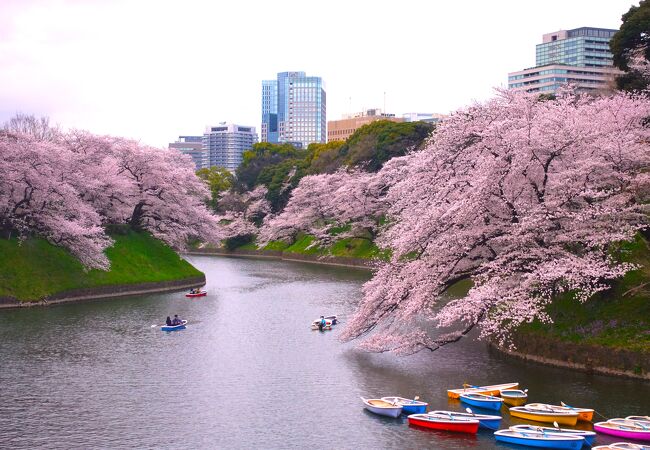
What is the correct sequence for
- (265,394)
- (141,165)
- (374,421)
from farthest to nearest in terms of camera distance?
(141,165) < (265,394) < (374,421)

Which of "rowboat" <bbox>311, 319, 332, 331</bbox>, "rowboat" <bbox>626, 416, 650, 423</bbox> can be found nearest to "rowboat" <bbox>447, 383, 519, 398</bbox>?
"rowboat" <bbox>626, 416, 650, 423</bbox>

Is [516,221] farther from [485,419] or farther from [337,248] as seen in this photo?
[337,248]

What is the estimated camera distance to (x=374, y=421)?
89.4 ft

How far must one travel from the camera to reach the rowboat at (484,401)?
28.0 meters

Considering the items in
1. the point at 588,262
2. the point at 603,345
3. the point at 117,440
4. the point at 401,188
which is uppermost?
the point at 401,188

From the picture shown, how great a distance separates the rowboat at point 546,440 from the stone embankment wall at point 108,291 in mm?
39597

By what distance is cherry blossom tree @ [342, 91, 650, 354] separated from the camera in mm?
32562

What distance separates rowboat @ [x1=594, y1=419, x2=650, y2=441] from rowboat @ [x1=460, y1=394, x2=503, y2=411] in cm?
374

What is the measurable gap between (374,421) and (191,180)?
61512 millimetres

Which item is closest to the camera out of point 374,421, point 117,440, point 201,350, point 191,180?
point 117,440

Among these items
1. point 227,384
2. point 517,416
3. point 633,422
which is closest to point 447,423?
point 517,416

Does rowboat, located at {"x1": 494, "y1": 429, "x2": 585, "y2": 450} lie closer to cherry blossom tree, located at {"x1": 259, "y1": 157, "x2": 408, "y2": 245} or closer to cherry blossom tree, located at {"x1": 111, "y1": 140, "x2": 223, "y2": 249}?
cherry blossom tree, located at {"x1": 259, "y1": 157, "x2": 408, "y2": 245}

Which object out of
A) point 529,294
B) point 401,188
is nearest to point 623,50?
point 401,188

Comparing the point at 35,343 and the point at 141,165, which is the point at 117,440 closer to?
the point at 35,343
